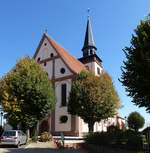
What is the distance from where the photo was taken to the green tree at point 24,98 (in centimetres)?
3756

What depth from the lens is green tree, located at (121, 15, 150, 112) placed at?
21547 millimetres

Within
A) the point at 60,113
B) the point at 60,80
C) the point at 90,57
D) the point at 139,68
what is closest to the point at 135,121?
the point at 90,57

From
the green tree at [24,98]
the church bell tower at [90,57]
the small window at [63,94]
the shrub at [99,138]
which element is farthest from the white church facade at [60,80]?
the shrub at [99,138]

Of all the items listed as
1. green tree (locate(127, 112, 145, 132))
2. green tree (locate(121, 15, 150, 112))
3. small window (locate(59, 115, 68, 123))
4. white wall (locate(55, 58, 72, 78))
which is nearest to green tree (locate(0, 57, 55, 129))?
small window (locate(59, 115, 68, 123))

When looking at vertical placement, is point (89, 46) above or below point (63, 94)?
above

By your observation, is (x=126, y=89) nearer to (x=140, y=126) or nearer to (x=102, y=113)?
(x=102, y=113)

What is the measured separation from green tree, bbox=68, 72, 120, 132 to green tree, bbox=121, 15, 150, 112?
18.8 m

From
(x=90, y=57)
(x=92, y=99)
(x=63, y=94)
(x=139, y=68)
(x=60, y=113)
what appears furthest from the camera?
(x=90, y=57)

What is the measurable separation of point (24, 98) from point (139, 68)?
19219 mm

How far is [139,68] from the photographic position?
2194 centimetres

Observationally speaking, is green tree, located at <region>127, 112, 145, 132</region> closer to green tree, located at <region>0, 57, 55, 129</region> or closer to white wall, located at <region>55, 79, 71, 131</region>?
white wall, located at <region>55, 79, 71, 131</region>

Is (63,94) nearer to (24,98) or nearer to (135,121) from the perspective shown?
(24,98)

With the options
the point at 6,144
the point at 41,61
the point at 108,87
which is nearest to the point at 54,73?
the point at 41,61

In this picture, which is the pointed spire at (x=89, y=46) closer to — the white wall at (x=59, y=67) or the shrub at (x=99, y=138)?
the white wall at (x=59, y=67)
